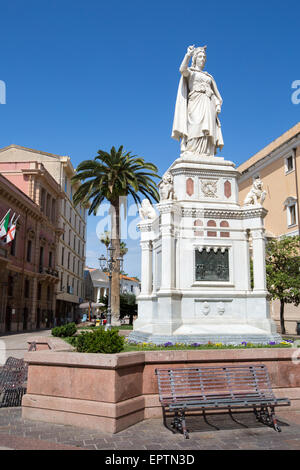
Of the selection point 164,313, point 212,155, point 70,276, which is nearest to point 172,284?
point 164,313

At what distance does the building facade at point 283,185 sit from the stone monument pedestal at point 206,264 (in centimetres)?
2295

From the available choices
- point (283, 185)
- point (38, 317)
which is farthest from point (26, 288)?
point (283, 185)

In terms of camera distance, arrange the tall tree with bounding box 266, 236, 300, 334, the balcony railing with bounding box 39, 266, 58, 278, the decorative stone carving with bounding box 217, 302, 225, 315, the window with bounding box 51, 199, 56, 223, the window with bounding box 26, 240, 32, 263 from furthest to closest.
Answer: the window with bounding box 51, 199, 56, 223, the balcony railing with bounding box 39, 266, 58, 278, the window with bounding box 26, 240, 32, 263, the tall tree with bounding box 266, 236, 300, 334, the decorative stone carving with bounding box 217, 302, 225, 315

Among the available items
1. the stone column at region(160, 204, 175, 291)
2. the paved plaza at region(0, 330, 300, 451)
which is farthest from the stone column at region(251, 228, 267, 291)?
the paved plaza at region(0, 330, 300, 451)

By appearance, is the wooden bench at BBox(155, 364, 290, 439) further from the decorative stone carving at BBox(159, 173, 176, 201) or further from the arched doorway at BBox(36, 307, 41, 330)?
the arched doorway at BBox(36, 307, 41, 330)

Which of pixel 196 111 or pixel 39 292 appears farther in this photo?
pixel 39 292

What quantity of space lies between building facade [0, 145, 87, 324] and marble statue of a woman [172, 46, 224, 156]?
34135 mm

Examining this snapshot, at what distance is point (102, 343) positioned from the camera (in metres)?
7.12

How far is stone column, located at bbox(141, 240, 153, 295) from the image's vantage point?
11.4 meters

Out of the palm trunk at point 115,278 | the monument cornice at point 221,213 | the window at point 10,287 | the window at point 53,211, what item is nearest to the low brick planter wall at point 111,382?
the monument cornice at point 221,213

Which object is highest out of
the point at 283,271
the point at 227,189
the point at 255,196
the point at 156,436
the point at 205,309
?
the point at 227,189

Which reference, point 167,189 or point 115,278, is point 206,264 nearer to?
point 167,189

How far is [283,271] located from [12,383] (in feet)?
72.9
